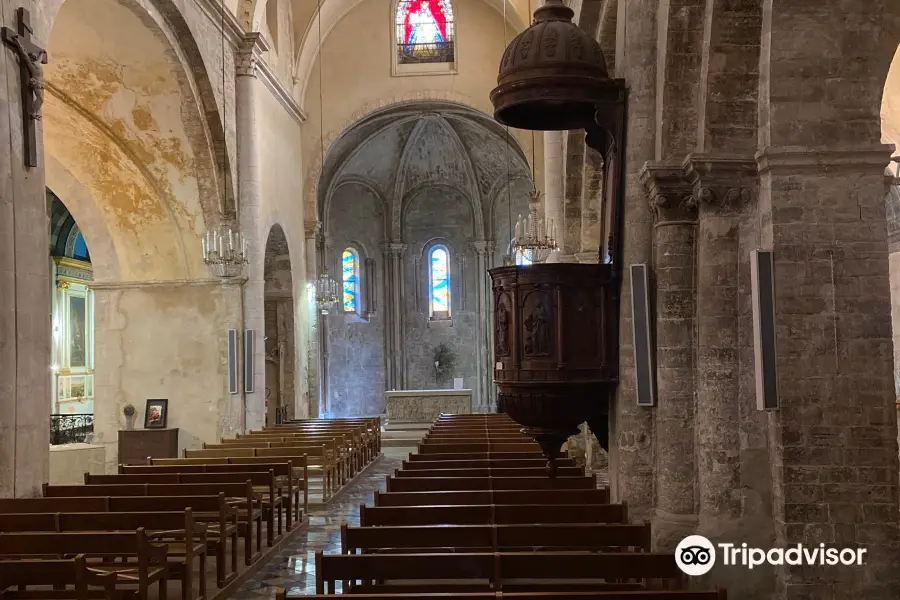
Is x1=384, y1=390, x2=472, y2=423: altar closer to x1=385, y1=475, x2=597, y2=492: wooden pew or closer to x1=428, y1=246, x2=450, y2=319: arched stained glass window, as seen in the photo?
x1=428, y1=246, x2=450, y2=319: arched stained glass window

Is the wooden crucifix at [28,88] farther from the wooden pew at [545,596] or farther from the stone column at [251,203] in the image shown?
the stone column at [251,203]

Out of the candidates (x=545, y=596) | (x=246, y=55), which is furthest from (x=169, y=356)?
(x=545, y=596)

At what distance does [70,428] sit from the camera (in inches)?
885

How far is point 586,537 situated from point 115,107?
41.2 ft

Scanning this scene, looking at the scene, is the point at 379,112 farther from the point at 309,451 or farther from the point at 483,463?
the point at 483,463

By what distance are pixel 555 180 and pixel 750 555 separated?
11166 millimetres

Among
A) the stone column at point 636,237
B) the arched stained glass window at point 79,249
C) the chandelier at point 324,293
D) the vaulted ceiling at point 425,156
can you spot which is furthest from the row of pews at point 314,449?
the arched stained glass window at point 79,249

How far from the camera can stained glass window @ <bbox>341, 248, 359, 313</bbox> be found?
1147 inches

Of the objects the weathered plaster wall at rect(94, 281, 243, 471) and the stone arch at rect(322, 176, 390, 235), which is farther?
the stone arch at rect(322, 176, 390, 235)

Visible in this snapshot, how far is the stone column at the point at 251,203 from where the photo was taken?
17.5 metres

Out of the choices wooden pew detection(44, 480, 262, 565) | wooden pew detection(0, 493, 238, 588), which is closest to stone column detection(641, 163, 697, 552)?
wooden pew detection(0, 493, 238, 588)

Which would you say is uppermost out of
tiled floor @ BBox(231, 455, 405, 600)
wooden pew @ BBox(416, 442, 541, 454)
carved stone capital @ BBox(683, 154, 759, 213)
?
carved stone capital @ BBox(683, 154, 759, 213)

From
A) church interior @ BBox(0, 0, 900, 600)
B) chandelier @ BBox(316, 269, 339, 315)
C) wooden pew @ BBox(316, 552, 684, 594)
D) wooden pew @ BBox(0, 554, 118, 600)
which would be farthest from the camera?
chandelier @ BBox(316, 269, 339, 315)

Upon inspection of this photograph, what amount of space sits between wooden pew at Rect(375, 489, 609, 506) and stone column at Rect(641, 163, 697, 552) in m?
0.55
